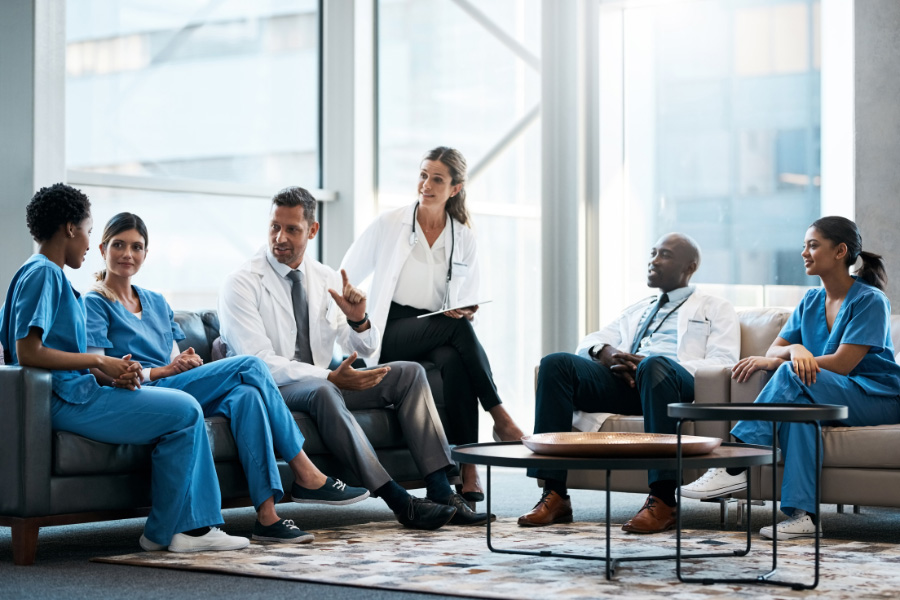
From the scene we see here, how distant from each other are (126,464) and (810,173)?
3.67 m

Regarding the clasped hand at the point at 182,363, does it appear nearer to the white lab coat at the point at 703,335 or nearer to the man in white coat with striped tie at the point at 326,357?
the man in white coat with striped tie at the point at 326,357

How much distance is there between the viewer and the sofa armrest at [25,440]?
312 cm

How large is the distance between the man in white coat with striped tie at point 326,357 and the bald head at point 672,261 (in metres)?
1.12

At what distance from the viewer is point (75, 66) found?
16.3ft

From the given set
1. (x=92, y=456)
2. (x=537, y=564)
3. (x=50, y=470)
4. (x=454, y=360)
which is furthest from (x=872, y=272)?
(x=50, y=470)

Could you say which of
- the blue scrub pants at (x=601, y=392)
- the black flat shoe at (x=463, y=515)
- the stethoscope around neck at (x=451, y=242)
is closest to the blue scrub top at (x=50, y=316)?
the black flat shoe at (x=463, y=515)

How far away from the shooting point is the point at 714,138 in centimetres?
593

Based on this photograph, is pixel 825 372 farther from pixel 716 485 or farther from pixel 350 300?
pixel 350 300

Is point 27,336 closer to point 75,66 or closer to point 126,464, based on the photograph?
point 126,464

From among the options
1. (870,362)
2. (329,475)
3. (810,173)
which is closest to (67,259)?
(329,475)

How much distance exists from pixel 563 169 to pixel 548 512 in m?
2.61

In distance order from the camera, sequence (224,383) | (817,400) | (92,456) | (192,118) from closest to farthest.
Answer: (92,456) < (224,383) < (817,400) < (192,118)

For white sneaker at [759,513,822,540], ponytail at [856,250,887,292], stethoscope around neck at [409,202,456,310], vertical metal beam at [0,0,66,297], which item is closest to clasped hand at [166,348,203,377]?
vertical metal beam at [0,0,66,297]

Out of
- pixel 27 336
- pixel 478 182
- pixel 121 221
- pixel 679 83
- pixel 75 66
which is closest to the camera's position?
pixel 27 336
